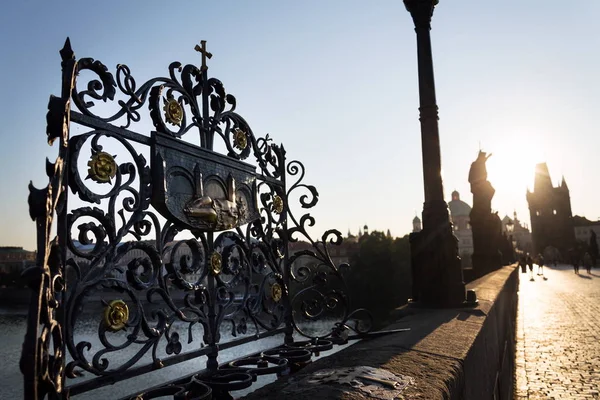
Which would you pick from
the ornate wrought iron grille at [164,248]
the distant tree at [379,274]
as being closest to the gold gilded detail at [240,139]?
the ornate wrought iron grille at [164,248]

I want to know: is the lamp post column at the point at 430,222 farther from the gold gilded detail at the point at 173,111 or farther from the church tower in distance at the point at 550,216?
the church tower in distance at the point at 550,216

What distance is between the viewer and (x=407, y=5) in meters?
5.73

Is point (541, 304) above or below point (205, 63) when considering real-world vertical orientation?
below

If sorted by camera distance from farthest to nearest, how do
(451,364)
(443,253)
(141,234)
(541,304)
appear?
(541,304) < (443,253) < (141,234) < (451,364)

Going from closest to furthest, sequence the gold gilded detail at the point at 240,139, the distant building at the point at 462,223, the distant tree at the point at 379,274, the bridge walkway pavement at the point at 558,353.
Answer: the gold gilded detail at the point at 240,139
the bridge walkway pavement at the point at 558,353
the distant tree at the point at 379,274
the distant building at the point at 462,223

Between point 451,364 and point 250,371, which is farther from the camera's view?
point 250,371

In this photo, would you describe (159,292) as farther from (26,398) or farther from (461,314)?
(461,314)

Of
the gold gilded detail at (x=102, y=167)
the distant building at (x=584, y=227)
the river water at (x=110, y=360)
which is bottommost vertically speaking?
the river water at (x=110, y=360)

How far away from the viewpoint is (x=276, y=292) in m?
3.30

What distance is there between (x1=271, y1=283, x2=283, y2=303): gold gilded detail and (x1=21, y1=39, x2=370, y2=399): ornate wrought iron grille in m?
0.01

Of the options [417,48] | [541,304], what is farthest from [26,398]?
[541,304]

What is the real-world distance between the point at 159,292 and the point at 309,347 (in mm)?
1294

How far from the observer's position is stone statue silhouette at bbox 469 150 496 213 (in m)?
16.0

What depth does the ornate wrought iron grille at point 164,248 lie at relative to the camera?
1.67m
